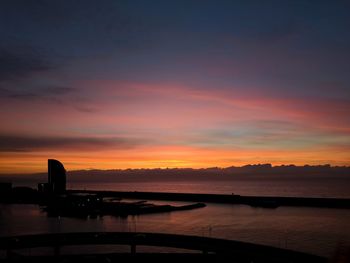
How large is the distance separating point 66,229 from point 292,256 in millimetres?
39100

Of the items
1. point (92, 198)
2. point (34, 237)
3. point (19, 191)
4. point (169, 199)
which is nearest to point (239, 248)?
point (34, 237)

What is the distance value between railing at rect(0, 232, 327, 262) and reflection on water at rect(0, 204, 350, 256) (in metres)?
15.2

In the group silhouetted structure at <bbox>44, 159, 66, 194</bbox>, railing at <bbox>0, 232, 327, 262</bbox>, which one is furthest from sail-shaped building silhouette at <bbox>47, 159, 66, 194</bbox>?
railing at <bbox>0, 232, 327, 262</bbox>

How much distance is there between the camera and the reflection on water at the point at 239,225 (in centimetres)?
4144

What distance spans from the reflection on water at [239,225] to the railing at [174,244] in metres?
15.2

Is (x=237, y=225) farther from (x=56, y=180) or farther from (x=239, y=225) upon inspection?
(x=56, y=180)

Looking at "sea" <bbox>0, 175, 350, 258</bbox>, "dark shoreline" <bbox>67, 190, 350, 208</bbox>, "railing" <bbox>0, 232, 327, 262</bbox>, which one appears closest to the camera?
"railing" <bbox>0, 232, 327, 262</bbox>

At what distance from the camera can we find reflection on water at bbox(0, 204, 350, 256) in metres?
41.4

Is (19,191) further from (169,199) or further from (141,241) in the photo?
(141,241)

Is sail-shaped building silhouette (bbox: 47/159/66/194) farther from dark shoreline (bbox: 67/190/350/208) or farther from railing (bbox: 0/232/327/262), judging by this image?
railing (bbox: 0/232/327/262)

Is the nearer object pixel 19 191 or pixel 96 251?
pixel 96 251

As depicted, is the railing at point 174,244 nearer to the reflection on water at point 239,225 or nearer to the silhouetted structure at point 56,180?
the reflection on water at point 239,225

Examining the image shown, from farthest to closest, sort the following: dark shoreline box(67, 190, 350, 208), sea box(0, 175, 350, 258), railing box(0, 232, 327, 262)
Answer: dark shoreline box(67, 190, 350, 208) < sea box(0, 175, 350, 258) < railing box(0, 232, 327, 262)

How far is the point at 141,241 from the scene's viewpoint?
22.0 m
